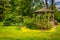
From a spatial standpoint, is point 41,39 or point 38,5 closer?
point 41,39

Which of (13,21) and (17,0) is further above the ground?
(17,0)

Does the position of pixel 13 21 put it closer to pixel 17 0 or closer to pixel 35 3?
pixel 17 0

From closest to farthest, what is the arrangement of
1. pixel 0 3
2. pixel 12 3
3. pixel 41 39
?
pixel 41 39
pixel 12 3
pixel 0 3

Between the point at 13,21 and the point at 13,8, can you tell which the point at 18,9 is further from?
the point at 13,21

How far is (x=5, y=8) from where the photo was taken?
152 ft

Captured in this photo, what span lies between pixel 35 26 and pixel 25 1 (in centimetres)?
1660

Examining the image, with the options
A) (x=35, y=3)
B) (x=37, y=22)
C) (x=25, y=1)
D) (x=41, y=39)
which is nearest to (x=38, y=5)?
(x=35, y=3)

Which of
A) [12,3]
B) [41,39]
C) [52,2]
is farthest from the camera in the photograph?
[52,2]

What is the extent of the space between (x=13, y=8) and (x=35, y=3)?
6163mm

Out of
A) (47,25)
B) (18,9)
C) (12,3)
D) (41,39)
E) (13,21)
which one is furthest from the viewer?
(12,3)

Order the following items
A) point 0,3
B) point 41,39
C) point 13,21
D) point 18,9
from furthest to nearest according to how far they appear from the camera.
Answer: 1. point 0,3
2. point 18,9
3. point 13,21
4. point 41,39

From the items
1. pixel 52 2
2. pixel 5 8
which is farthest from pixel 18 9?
pixel 52 2

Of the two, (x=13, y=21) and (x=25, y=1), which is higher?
(x=25, y=1)

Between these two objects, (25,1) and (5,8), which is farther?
(5,8)
